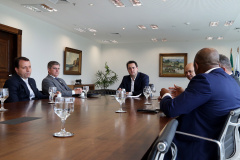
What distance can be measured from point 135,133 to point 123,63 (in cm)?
1121

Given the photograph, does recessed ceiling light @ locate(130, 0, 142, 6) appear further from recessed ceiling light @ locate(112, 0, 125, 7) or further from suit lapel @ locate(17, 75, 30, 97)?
suit lapel @ locate(17, 75, 30, 97)

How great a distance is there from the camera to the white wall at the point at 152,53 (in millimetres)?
11488

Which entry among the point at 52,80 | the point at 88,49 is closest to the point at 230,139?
the point at 52,80

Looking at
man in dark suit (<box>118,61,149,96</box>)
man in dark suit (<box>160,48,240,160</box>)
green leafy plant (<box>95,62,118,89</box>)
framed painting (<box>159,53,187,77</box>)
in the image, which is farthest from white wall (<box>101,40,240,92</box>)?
man in dark suit (<box>160,48,240,160</box>)

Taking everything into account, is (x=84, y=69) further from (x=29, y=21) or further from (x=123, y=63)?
(x=29, y=21)

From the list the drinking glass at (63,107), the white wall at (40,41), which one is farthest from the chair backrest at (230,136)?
the white wall at (40,41)

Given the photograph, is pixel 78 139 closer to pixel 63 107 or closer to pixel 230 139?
pixel 63 107

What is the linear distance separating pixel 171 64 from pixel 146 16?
209 inches

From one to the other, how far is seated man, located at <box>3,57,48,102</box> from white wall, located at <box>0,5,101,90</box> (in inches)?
131

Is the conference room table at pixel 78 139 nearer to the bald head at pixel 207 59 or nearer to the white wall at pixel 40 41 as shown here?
the bald head at pixel 207 59

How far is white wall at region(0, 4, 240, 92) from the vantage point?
7.34 metres

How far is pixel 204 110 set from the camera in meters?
1.71

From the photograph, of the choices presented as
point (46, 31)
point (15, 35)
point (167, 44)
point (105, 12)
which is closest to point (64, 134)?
point (105, 12)

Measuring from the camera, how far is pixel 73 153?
3.25 ft
